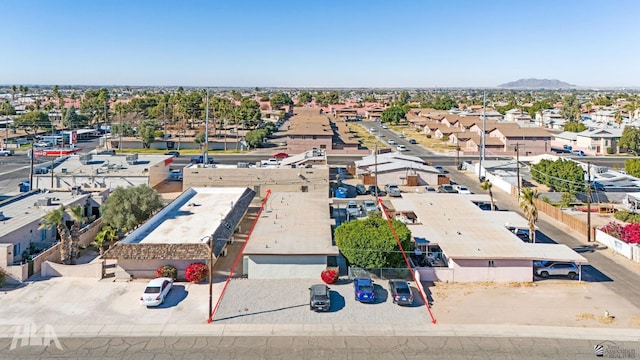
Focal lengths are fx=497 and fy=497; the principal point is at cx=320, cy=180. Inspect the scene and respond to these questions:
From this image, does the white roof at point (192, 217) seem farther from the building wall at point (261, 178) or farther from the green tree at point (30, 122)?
the green tree at point (30, 122)

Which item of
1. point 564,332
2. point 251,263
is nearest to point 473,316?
point 564,332

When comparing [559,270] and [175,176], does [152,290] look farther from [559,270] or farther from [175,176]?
[175,176]

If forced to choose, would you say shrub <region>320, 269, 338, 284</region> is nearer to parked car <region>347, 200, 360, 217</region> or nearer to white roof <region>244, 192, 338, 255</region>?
white roof <region>244, 192, 338, 255</region>

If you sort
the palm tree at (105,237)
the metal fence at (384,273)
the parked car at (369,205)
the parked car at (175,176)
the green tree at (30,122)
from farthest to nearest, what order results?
the green tree at (30,122) < the parked car at (175,176) < the parked car at (369,205) < the palm tree at (105,237) < the metal fence at (384,273)

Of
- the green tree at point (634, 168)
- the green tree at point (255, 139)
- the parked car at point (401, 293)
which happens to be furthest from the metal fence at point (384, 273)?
the green tree at point (255, 139)

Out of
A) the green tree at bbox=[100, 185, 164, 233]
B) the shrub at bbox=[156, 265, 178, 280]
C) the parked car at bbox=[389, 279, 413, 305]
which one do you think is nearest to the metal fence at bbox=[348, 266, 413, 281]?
the parked car at bbox=[389, 279, 413, 305]
